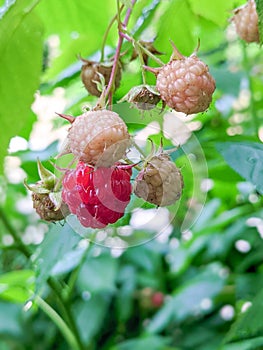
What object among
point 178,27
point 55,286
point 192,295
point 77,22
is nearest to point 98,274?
point 192,295

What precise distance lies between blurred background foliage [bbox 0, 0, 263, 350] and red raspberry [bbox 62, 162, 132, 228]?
0.04 meters

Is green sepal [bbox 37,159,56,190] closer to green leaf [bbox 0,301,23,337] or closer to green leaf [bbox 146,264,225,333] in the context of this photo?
green leaf [bbox 146,264,225,333]

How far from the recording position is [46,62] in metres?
1.37

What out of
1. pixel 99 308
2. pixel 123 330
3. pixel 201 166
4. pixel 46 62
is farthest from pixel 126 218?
pixel 123 330

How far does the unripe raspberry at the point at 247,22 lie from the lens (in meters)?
0.89

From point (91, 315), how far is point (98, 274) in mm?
198

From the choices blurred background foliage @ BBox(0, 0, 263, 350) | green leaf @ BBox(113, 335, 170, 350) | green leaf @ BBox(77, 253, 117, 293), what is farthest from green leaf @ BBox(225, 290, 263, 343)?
green leaf @ BBox(77, 253, 117, 293)

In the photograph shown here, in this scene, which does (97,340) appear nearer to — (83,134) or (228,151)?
(228,151)

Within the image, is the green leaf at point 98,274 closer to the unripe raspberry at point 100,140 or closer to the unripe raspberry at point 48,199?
the unripe raspberry at point 48,199

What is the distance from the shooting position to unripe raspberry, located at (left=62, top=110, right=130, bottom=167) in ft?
1.94

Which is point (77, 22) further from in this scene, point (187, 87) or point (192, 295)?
point (192, 295)

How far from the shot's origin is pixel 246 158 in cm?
82

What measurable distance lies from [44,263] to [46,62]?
59cm

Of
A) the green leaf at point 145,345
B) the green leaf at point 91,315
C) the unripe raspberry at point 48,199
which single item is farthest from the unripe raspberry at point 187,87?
the green leaf at point 91,315
